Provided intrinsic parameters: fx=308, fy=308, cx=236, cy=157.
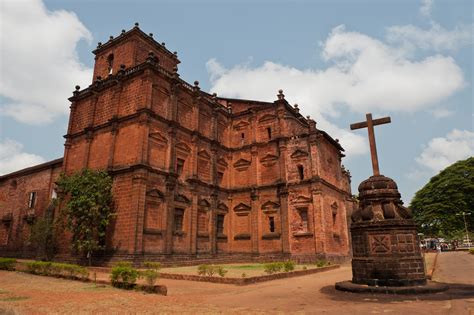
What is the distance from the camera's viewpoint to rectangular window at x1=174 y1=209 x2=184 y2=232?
23.0m

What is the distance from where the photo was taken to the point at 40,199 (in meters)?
30.3

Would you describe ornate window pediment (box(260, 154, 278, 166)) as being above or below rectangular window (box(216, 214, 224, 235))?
above

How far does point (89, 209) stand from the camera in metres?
19.3

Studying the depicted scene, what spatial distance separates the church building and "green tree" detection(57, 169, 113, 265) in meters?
0.80

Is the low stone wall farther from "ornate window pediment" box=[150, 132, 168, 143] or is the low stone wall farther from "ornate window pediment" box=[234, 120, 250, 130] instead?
"ornate window pediment" box=[234, 120, 250, 130]

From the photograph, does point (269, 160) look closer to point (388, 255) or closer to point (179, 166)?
point (179, 166)

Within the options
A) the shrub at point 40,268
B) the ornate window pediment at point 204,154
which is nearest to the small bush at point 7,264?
the shrub at point 40,268

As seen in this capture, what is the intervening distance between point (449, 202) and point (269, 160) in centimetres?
2898

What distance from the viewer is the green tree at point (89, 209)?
62.9 ft

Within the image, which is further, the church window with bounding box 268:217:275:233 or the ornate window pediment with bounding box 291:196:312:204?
the church window with bounding box 268:217:275:233

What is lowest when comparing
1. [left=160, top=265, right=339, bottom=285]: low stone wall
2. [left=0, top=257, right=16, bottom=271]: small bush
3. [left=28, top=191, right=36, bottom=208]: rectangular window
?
[left=160, top=265, right=339, bottom=285]: low stone wall

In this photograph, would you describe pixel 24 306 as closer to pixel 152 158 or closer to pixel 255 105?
pixel 152 158

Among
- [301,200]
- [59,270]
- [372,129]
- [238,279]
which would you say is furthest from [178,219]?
[372,129]

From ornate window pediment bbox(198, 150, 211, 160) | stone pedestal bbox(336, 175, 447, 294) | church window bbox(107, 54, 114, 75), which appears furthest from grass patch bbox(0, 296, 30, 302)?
church window bbox(107, 54, 114, 75)
